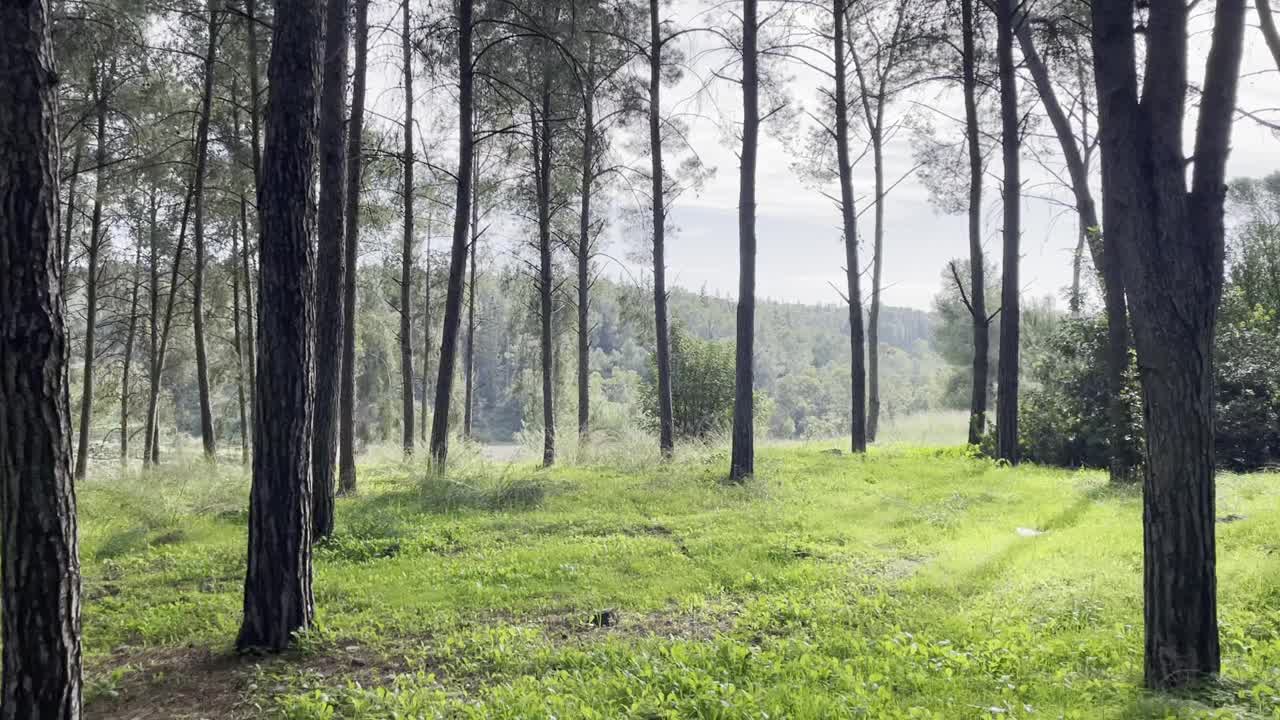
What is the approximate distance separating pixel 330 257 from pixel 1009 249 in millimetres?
11394

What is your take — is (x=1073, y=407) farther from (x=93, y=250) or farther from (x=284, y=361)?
(x=93, y=250)

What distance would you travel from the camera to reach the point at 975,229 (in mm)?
15422

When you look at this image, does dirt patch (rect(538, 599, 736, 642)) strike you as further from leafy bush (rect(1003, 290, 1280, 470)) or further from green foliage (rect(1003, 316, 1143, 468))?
green foliage (rect(1003, 316, 1143, 468))

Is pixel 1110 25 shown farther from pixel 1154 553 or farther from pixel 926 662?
pixel 926 662

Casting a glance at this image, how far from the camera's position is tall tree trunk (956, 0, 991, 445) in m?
14.2

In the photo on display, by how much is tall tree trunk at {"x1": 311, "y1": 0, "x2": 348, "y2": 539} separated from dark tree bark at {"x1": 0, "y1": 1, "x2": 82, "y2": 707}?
4656mm

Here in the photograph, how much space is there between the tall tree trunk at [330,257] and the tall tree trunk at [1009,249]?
10377 mm

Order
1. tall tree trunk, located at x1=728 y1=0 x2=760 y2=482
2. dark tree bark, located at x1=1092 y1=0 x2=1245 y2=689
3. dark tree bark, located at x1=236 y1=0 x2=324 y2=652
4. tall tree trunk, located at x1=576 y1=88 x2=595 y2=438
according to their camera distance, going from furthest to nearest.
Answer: tall tree trunk, located at x1=576 y1=88 x2=595 y2=438 < tall tree trunk, located at x1=728 y1=0 x2=760 y2=482 < dark tree bark, located at x1=236 y1=0 x2=324 y2=652 < dark tree bark, located at x1=1092 y1=0 x2=1245 y2=689

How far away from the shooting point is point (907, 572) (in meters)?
6.46

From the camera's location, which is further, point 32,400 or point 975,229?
point 975,229

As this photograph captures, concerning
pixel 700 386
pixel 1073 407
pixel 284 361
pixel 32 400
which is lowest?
pixel 1073 407

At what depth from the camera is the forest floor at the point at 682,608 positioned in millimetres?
3855

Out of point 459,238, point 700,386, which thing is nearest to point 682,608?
point 459,238

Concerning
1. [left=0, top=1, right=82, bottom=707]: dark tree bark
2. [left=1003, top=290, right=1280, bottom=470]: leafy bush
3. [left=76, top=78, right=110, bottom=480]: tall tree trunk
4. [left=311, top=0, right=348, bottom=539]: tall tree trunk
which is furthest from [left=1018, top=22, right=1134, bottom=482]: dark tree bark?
[left=76, top=78, right=110, bottom=480]: tall tree trunk
